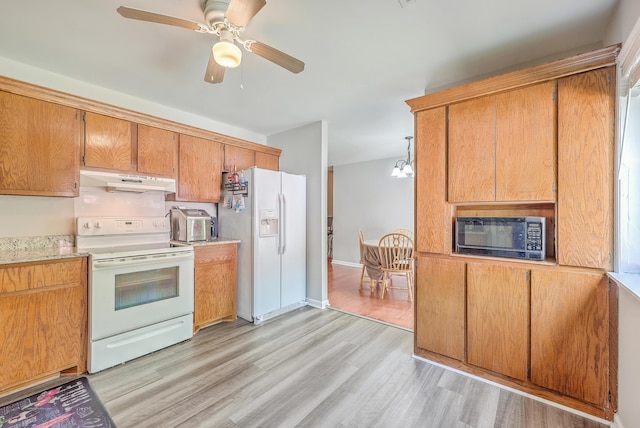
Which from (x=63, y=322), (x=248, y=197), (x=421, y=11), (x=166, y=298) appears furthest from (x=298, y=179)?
(x=63, y=322)

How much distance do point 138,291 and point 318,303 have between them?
6.87 ft

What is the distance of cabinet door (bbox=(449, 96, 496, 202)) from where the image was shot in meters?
2.10

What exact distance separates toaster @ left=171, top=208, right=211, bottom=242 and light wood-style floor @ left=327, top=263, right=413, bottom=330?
1948 mm

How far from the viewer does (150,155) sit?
291 cm

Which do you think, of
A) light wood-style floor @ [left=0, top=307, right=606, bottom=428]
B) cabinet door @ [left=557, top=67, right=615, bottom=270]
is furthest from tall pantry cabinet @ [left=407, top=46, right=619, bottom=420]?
light wood-style floor @ [left=0, top=307, right=606, bottom=428]

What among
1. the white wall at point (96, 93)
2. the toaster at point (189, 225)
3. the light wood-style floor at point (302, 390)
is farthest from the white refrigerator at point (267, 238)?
the white wall at point (96, 93)

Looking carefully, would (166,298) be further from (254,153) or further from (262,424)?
(254,153)

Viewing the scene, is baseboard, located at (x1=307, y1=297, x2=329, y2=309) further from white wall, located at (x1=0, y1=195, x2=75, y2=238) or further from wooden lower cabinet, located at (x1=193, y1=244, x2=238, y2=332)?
white wall, located at (x1=0, y1=195, x2=75, y2=238)

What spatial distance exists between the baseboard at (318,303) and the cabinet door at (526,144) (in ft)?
8.01

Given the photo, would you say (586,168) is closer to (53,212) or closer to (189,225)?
(189,225)

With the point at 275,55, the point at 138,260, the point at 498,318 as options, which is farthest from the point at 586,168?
the point at 138,260

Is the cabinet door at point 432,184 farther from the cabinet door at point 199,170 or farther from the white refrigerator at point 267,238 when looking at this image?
the cabinet door at point 199,170

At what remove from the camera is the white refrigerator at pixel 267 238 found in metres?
3.18

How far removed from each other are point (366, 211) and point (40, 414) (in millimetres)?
5633
